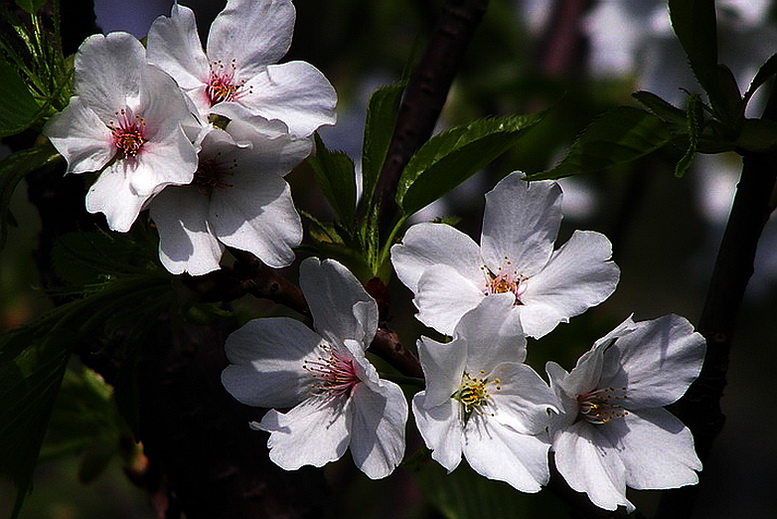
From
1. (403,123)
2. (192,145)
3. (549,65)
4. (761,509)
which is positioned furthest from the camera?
(761,509)

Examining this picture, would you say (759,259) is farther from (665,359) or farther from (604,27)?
(665,359)

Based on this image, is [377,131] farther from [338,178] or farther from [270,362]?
[270,362]

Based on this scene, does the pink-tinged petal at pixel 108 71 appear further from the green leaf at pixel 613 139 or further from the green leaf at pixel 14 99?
the green leaf at pixel 613 139

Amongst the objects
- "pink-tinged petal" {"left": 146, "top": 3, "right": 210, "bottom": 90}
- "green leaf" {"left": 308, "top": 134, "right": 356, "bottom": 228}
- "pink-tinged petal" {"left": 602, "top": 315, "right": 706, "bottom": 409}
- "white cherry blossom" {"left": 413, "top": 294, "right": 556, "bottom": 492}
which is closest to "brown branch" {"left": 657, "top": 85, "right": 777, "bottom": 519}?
"pink-tinged petal" {"left": 602, "top": 315, "right": 706, "bottom": 409}

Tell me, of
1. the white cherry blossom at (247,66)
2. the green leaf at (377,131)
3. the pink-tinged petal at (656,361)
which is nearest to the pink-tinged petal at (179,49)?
the white cherry blossom at (247,66)

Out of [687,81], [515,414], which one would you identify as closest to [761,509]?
[687,81]

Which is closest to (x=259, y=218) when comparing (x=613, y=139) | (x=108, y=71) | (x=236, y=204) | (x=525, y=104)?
(x=236, y=204)
